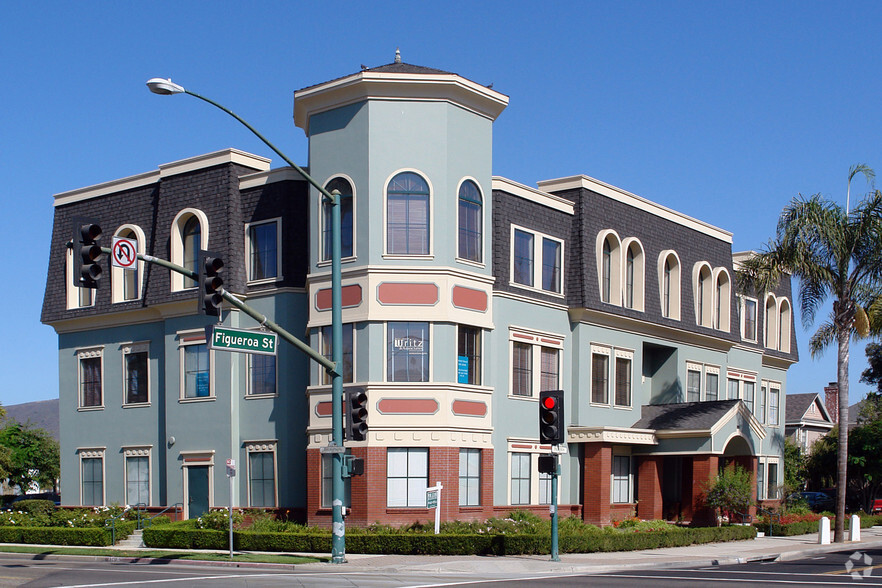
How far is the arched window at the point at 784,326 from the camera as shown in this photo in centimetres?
5116

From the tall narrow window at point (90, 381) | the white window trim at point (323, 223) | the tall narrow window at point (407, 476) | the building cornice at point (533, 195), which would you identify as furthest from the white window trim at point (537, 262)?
the tall narrow window at point (90, 381)

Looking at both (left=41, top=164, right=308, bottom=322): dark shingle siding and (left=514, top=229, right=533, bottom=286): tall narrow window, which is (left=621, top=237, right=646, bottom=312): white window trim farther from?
(left=41, top=164, right=308, bottom=322): dark shingle siding

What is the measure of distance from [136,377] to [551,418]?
18.7 m

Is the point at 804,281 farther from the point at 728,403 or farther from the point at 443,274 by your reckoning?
the point at 443,274

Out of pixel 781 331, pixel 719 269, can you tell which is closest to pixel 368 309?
pixel 719 269

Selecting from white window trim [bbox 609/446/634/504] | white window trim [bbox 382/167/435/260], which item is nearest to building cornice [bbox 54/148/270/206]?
white window trim [bbox 382/167/435/260]

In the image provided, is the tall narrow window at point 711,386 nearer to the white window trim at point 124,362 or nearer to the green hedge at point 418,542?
the green hedge at point 418,542

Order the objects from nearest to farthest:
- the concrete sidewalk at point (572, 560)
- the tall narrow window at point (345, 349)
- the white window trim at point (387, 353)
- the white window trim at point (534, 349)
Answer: the concrete sidewalk at point (572, 560)
the white window trim at point (387, 353)
the tall narrow window at point (345, 349)
the white window trim at point (534, 349)

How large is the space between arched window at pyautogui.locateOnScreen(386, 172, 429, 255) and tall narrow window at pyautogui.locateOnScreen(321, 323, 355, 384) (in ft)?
9.12

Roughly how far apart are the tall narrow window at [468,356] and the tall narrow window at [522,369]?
2.62 m

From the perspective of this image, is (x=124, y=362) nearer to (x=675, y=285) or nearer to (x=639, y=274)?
(x=639, y=274)

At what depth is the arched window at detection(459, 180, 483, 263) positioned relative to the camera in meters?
31.6

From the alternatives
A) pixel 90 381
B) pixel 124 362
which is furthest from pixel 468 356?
pixel 90 381

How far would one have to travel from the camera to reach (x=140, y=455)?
36719 millimetres
